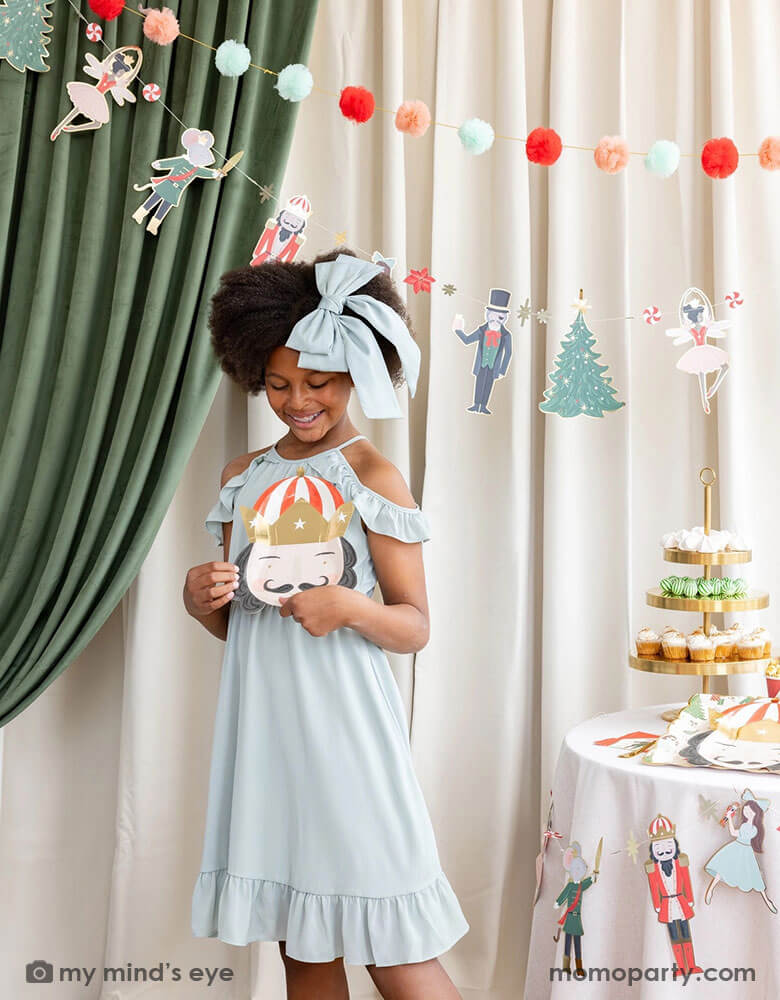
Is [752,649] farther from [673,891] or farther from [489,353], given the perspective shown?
[489,353]

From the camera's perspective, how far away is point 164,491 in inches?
83.7

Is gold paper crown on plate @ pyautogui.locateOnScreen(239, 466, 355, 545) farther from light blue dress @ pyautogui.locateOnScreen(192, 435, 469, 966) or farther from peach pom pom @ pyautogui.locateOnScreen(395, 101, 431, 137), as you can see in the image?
peach pom pom @ pyautogui.locateOnScreen(395, 101, 431, 137)

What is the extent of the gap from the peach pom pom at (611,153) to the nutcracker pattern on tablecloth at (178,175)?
79cm

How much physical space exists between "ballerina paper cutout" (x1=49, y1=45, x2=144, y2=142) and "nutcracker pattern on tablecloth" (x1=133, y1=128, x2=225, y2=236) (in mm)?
155

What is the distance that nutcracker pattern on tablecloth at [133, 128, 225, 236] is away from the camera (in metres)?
2.06

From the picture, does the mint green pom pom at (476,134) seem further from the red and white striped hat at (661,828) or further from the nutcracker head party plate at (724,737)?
the red and white striped hat at (661,828)

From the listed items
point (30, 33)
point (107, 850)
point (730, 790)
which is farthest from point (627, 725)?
point (30, 33)

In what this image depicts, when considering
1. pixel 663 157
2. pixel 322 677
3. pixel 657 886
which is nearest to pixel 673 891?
pixel 657 886

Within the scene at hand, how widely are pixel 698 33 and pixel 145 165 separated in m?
1.39

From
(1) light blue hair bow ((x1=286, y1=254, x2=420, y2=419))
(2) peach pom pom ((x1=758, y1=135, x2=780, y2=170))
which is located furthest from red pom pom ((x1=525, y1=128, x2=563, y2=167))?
(1) light blue hair bow ((x1=286, y1=254, x2=420, y2=419))

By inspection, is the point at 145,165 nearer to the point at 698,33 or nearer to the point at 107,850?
the point at 698,33

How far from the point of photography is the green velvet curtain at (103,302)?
6.94ft

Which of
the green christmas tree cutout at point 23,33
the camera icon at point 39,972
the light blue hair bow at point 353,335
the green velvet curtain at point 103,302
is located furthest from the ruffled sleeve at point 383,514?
the camera icon at point 39,972

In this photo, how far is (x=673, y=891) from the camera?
1.63 metres
